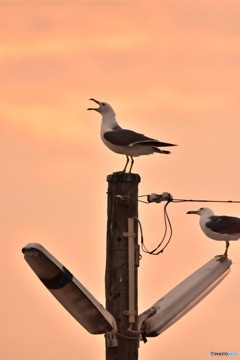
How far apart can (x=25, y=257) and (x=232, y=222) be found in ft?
19.6

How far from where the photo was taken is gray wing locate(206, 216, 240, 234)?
56.9 ft

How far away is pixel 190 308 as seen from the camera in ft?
44.4

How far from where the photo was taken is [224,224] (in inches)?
686

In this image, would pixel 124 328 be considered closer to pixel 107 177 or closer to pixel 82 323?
pixel 82 323

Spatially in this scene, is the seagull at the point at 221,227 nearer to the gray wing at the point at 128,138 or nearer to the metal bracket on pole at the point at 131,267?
the gray wing at the point at 128,138

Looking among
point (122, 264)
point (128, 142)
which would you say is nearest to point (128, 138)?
point (128, 142)

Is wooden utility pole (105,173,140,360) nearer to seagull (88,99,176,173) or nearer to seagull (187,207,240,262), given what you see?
Answer: seagull (88,99,176,173)

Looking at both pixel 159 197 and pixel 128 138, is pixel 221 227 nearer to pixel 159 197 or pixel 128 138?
pixel 128 138

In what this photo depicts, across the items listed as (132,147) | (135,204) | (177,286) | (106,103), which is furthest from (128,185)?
(106,103)

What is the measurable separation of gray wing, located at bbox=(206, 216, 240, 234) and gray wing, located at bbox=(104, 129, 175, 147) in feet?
7.65

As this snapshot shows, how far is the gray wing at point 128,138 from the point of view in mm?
15078

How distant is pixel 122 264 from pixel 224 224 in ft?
15.2

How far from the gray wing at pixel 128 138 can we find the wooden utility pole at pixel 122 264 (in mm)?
1805

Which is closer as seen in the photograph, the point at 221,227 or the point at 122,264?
the point at 122,264
